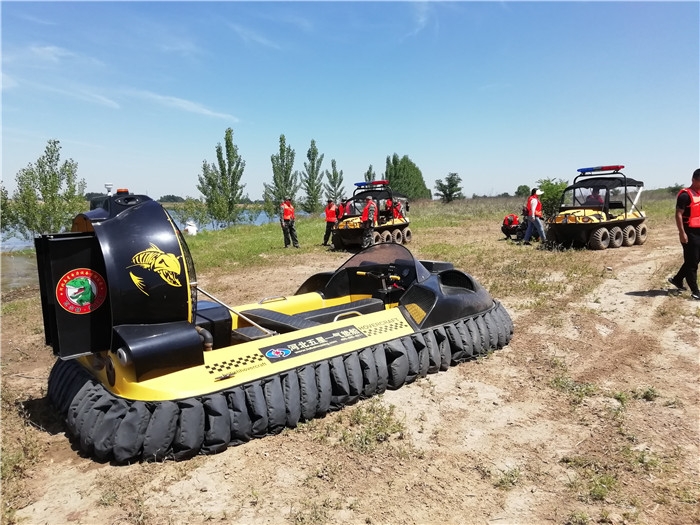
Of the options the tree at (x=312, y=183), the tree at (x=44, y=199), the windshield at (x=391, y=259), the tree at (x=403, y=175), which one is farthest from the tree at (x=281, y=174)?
the windshield at (x=391, y=259)

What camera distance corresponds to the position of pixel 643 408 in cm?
351

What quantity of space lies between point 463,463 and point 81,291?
2.54 meters

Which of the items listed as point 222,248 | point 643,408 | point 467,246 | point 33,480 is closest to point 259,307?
point 33,480

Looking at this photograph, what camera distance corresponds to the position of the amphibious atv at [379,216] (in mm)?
13719

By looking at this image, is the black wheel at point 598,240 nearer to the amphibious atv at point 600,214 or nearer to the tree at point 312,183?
the amphibious atv at point 600,214

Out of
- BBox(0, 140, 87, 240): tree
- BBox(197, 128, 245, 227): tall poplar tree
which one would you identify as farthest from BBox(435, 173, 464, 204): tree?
BBox(0, 140, 87, 240): tree

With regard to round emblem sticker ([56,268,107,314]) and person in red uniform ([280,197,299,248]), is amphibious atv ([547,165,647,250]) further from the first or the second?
round emblem sticker ([56,268,107,314])

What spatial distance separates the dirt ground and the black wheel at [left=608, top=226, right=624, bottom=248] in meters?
7.99

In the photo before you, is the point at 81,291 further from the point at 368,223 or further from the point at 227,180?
the point at 227,180

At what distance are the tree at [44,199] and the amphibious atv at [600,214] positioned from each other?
1305 centimetres

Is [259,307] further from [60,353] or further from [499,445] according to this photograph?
[499,445]

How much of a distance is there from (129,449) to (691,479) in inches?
125

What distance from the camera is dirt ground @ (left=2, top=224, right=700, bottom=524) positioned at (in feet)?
8.02

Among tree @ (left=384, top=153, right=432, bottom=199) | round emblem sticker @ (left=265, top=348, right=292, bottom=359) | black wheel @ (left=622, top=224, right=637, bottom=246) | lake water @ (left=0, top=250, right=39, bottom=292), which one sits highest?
tree @ (left=384, top=153, right=432, bottom=199)
